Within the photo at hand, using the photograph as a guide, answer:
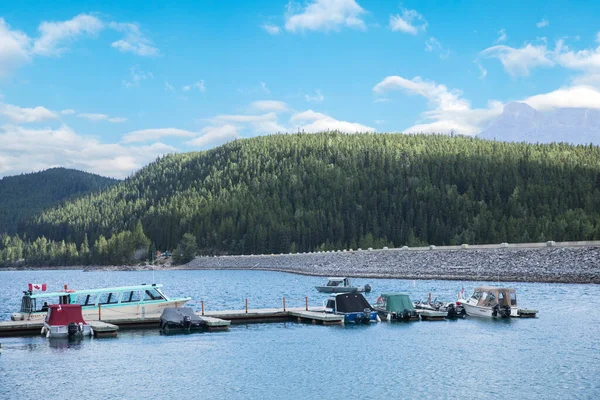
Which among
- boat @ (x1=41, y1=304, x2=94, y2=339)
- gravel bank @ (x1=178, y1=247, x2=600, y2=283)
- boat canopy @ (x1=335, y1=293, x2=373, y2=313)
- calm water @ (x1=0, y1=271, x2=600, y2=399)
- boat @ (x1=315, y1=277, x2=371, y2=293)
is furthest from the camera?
boat @ (x1=315, y1=277, x2=371, y2=293)

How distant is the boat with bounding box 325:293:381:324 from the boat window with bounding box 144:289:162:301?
15096 millimetres

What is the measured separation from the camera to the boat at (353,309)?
189ft

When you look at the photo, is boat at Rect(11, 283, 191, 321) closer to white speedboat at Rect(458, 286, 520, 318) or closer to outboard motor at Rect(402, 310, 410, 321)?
outboard motor at Rect(402, 310, 410, 321)

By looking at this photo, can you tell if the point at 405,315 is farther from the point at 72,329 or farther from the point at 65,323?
the point at 65,323

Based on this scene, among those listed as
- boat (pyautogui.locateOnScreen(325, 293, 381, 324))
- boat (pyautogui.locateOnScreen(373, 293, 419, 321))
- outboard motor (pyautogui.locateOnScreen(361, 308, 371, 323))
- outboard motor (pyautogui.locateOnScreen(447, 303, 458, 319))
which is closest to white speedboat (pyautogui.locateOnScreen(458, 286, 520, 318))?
outboard motor (pyautogui.locateOnScreen(447, 303, 458, 319))

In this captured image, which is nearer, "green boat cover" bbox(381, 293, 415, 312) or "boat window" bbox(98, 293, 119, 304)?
"boat window" bbox(98, 293, 119, 304)

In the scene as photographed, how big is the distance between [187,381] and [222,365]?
456 centimetres

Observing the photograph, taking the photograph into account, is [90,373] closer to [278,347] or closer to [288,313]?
[278,347]

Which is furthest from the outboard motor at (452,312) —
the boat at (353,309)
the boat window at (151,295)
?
the boat window at (151,295)

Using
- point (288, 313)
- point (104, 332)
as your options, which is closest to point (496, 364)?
point (288, 313)

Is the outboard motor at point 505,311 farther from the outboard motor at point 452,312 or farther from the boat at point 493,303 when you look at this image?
the outboard motor at point 452,312

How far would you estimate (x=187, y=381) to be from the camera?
3628 centimetres

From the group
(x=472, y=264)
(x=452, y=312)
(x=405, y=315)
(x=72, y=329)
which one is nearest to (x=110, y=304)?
(x=72, y=329)

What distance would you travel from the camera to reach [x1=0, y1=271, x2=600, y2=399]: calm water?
33.5 m
